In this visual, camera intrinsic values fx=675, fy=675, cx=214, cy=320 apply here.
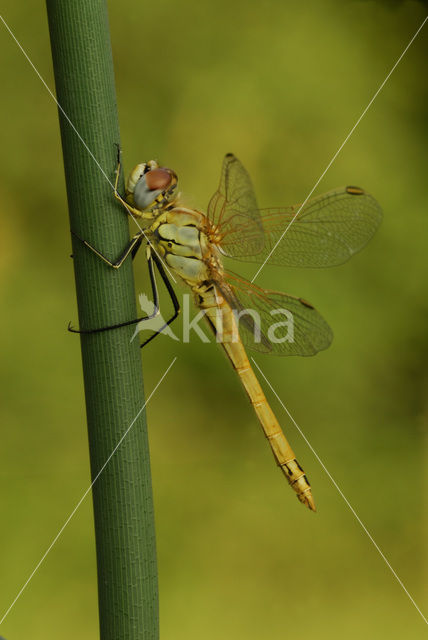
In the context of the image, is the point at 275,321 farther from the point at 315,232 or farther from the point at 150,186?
the point at 150,186

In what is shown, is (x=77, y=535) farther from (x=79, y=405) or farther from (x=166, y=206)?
(x=166, y=206)

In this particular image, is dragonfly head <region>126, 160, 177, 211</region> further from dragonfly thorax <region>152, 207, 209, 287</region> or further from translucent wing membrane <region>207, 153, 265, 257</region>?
translucent wing membrane <region>207, 153, 265, 257</region>

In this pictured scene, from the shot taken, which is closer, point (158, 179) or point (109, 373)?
point (109, 373)

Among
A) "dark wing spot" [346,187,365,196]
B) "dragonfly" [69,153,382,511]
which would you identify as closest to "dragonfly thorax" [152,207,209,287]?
"dragonfly" [69,153,382,511]

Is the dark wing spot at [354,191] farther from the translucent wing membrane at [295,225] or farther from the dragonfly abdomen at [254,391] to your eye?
the dragonfly abdomen at [254,391]

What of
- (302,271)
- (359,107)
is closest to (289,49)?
(359,107)

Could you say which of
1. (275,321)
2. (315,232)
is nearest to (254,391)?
(275,321)

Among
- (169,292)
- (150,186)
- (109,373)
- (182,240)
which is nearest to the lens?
(109,373)

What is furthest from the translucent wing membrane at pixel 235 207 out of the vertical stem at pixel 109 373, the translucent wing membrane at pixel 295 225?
the vertical stem at pixel 109 373
